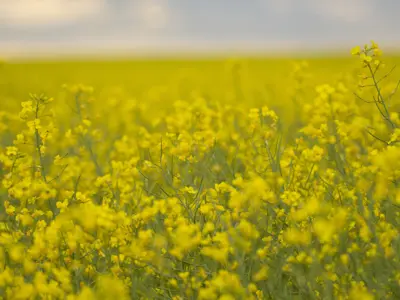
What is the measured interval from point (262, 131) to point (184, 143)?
46 centimetres

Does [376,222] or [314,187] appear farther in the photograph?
[314,187]

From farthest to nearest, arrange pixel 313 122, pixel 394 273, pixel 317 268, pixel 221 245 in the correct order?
pixel 313 122 → pixel 221 245 → pixel 394 273 → pixel 317 268

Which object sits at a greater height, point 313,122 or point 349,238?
point 313,122

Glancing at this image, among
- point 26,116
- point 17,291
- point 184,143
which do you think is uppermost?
point 26,116

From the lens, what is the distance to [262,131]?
3.08 metres

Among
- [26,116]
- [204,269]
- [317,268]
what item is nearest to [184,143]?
[204,269]

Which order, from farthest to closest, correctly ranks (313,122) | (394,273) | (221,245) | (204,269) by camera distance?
(313,122) → (204,269) → (221,245) → (394,273)

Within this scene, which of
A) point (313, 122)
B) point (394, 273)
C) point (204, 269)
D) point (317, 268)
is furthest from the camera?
point (313, 122)

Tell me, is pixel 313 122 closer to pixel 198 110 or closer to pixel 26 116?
pixel 198 110

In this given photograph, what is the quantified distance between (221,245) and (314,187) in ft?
2.91

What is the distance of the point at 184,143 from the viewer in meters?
3.02

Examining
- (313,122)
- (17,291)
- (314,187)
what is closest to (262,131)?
(314,187)

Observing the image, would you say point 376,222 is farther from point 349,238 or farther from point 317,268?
point 317,268

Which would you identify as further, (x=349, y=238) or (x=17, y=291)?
(x=349, y=238)
